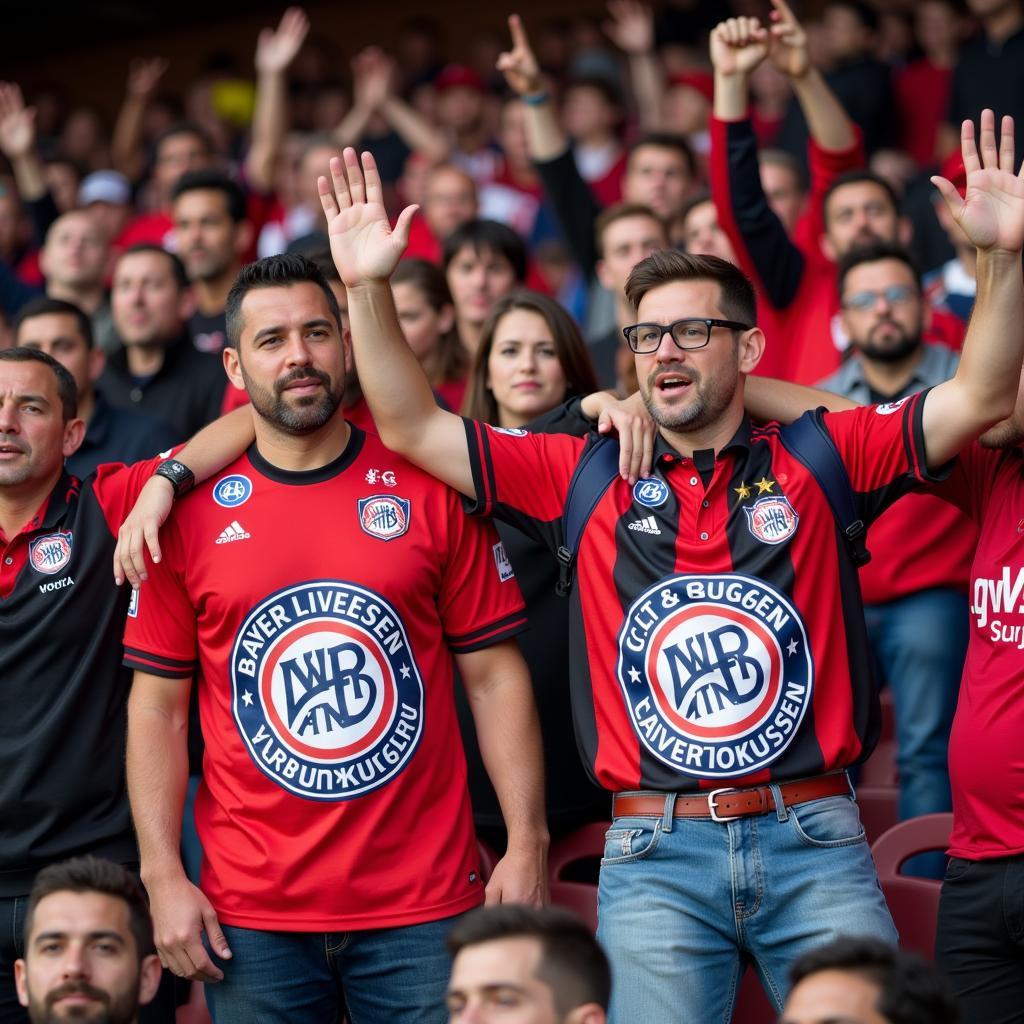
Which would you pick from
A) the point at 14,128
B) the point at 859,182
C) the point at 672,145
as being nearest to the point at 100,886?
the point at 859,182

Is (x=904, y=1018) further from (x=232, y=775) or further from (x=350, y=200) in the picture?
(x=350, y=200)

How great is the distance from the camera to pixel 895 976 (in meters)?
3.01

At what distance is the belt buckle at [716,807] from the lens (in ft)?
11.8

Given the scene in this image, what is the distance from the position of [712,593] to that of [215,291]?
12.4 ft

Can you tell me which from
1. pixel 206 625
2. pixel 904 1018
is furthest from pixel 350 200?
pixel 904 1018

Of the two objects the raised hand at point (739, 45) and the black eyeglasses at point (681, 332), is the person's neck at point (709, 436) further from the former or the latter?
the raised hand at point (739, 45)

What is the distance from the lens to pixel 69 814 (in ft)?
13.3

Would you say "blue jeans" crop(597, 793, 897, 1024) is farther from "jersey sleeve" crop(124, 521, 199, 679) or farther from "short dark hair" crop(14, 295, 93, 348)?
"short dark hair" crop(14, 295, 93, 348)

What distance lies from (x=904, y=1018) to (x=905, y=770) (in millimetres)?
2039

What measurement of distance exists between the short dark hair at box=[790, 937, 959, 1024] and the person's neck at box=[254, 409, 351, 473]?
5.57 feet

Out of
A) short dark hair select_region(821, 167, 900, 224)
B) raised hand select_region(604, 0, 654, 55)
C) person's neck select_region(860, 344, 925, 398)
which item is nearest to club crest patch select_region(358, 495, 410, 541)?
person's neck select_region(860, 344, 925, 398)

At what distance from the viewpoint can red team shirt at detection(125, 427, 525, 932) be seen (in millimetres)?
3744

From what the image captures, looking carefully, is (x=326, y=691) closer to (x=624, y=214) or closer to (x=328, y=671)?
(x=328, y=671)

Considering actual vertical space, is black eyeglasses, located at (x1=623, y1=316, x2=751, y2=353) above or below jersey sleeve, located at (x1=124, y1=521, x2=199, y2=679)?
above
